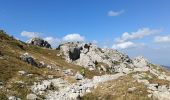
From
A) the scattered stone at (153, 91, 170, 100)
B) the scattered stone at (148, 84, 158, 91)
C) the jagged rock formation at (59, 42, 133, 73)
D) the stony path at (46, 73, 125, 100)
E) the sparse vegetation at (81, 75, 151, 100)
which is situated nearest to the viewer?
the scattered stone at (153, 91, 170, 100)

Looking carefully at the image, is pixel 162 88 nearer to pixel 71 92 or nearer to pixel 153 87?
pixel 153 87

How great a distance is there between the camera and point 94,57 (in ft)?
348

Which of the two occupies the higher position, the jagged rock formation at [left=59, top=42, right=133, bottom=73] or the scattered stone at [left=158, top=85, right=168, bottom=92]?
the jagged rock formation at [left=59, top=42, right=133, bottom=73]

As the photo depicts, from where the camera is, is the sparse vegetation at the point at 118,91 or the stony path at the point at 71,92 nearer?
the sparse vegetation at the point at 118,91

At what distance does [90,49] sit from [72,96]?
74305 mm

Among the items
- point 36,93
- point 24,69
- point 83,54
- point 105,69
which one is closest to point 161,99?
point 36,93

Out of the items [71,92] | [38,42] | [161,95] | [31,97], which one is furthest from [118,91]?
[38,42]

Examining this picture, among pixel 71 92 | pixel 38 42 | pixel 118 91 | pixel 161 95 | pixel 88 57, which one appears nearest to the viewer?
pixel 161 95

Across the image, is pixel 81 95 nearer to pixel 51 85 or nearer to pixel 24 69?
pixel 51 85

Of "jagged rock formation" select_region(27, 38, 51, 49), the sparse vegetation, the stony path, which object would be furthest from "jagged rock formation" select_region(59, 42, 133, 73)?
the sparse vegetation

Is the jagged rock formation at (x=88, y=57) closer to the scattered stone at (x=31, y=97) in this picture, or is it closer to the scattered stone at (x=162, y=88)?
the scattered stone at (x=162, y=88)

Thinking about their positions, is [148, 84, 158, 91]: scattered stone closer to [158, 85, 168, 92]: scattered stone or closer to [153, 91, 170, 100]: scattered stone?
[158, 85, 168, 92]: scattered stone

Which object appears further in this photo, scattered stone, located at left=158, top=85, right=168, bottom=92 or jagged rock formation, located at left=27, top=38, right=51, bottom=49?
jagged rock formation, located at left=27, top=38, right=51, bottom=49

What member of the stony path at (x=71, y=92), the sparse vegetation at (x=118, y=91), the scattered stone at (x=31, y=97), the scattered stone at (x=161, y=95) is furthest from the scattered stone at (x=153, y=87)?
the scattered stone at (x=31, y=97)
